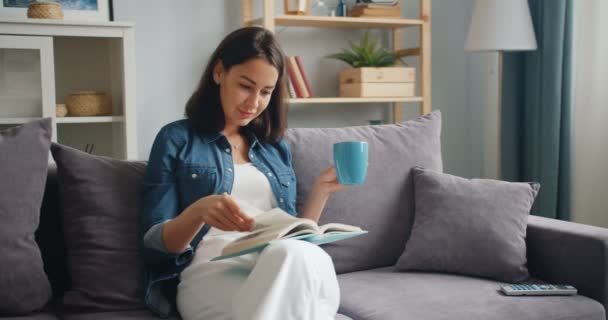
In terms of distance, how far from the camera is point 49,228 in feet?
5.95

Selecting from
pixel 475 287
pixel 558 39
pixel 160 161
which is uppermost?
pixel 558 39

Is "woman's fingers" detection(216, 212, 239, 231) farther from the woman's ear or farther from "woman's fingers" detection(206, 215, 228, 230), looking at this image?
the woman's ear

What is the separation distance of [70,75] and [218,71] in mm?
1533

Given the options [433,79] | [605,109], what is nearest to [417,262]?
[605,109]

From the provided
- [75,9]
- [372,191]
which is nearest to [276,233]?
[372,191]

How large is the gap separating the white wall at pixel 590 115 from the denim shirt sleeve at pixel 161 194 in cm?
209

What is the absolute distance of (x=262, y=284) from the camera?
1357 millimetres

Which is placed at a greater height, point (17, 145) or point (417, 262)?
point (17, 145)

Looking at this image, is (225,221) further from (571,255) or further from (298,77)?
(298,77)

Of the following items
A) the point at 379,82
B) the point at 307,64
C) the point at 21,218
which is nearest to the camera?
the point at 21,218

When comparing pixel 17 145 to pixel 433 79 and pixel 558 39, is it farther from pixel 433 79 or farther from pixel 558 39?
pixel 433 79

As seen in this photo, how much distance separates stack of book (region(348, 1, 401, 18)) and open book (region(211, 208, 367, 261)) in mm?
2192

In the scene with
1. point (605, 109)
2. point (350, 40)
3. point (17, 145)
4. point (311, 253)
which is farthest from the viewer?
point (350, 40)

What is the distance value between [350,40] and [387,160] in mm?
1815
